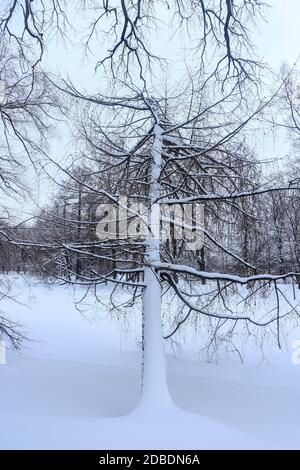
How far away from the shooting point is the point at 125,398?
20.4 ft

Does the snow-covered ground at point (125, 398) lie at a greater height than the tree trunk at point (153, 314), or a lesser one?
lesser

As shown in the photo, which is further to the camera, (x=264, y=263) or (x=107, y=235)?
(x=264, y=263)

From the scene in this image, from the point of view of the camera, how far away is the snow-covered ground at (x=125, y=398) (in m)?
3.98

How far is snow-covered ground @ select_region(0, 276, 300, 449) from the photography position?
3.98m

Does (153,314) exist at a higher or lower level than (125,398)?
higher

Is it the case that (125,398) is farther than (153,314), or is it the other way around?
(125,398)

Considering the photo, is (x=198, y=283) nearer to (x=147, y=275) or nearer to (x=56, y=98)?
(x=147, y=275)

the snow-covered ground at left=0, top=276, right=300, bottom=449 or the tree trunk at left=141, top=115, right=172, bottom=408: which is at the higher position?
the tree trunk at left=141, top=115, right=172, bottom=408

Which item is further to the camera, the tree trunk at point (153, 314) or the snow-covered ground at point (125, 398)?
the tree trunk at point (153, 314)

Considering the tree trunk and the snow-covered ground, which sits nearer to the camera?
the snow-covered ground

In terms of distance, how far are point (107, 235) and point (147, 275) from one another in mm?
733
